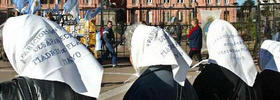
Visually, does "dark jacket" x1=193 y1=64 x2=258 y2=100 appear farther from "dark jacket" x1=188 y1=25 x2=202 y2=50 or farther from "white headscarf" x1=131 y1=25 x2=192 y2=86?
"dark jacket" x1=188 y1=25 x2=202 y2=50

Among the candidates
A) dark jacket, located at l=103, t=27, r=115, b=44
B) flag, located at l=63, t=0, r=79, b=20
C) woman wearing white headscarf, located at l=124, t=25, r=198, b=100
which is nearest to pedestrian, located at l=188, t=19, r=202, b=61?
dark jacket, located at l=103, t=27, r=115, b=44

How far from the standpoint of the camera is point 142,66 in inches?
112

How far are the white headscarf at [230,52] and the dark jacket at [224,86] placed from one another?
0.20ft

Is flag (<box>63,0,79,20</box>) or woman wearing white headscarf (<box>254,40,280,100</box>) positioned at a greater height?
flag (<box>63,0,79,20</box>)

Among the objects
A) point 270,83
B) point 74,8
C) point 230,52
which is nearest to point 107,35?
point 74,8

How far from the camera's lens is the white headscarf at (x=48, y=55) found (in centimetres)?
219

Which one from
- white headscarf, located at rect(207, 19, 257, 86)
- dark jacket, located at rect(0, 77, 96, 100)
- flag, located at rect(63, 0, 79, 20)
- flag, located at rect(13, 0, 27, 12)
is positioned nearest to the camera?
dark jacket, located at rect(0, 77, 96, 100)

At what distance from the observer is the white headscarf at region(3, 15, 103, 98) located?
2191mm

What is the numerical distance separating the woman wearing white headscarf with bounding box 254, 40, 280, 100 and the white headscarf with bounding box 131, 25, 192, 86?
1125 millimetres

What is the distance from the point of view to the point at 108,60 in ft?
55.8

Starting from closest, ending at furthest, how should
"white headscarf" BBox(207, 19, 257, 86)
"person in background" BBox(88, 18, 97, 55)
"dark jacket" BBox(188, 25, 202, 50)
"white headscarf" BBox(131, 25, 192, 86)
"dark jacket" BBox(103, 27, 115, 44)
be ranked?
"white headscarf" BBox(131, 25, 192, 86) < "white headscarf" BBox(207, 19, 257, 86) < "dark jacket" BBox(188, 25, 202, 50) < "dark jacket" BBox(103, 27, 115, 44) < "person in background" BBox(88, 18, 97, 55)

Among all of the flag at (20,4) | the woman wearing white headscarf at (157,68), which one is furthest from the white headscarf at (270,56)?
the flag at (20,4)

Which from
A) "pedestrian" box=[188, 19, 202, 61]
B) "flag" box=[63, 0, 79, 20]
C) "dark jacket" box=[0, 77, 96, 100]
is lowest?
"pedestrian" box=[188, 19, 202, 61]

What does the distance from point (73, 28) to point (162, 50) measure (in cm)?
1281
